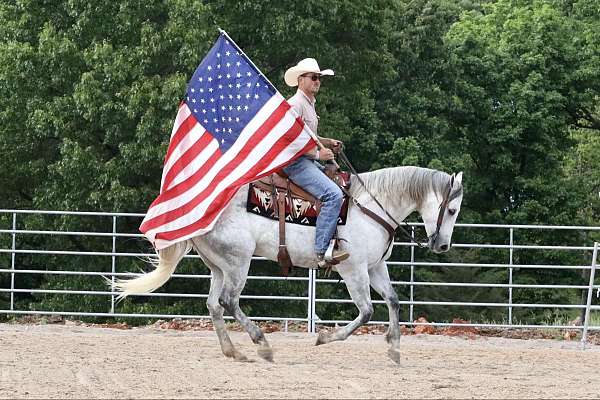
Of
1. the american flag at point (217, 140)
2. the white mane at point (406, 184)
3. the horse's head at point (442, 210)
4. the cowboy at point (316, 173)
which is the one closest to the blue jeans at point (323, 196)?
the cowboy at point (316, 173)

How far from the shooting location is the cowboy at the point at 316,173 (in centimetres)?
1084

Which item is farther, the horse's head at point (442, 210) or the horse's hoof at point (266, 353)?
the horse's head at point (442, 210)

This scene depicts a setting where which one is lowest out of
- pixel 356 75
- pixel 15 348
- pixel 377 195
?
pixel 15 348

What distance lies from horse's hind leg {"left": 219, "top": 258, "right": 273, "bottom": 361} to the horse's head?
1.72 m

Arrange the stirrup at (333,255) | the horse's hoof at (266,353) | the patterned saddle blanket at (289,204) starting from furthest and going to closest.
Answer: the patterned saddle blanket at (289,204) → the horse's hoof at (266,353) → the stirrup at (333,255)

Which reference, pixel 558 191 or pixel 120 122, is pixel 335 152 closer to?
pixel 120 122

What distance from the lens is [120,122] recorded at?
77.7ft

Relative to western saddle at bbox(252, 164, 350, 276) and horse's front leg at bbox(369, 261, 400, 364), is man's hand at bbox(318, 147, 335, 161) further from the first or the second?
horse's front leg at bbox(369, 261, 400, 364)

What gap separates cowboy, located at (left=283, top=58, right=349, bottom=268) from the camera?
10.8 meters

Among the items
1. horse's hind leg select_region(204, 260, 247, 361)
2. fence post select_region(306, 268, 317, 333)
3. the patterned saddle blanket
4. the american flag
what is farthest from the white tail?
fence post select_region(306, 268, 317, 333)

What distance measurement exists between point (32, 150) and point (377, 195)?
1544 centimetres

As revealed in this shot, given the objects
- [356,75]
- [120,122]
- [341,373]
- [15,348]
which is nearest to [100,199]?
[120,122]

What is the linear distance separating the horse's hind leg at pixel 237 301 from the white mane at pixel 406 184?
4.25 ft

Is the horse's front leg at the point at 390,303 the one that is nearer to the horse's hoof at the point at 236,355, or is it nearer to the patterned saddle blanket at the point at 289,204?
the patterned saddle blanket at the point at 289,204
